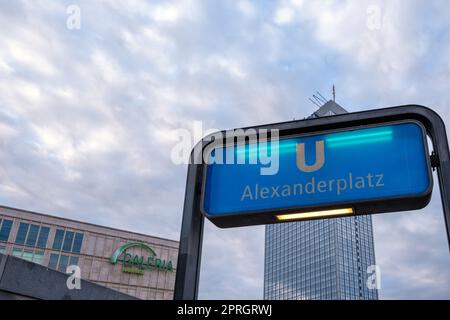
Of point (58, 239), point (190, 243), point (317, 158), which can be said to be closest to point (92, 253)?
point (58, 239)

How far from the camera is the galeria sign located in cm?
5841

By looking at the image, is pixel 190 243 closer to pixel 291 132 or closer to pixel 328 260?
pixel 291 132

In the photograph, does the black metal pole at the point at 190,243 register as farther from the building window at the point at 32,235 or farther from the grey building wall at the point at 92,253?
the building window at the point at 32,235

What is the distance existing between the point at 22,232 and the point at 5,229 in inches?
83.8

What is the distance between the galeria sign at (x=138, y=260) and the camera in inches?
2299

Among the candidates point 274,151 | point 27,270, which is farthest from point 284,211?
point 27,270

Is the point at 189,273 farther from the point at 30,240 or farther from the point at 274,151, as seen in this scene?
the point at 30,240

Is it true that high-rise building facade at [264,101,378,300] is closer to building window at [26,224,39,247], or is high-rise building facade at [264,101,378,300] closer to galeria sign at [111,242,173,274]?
galeria sign at [111,242,173,274]

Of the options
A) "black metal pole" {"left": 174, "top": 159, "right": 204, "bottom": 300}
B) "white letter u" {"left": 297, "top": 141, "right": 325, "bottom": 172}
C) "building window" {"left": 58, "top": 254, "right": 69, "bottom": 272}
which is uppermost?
"building window" {"left": 58, "top": 254, "right": 69, "bottom": 272}

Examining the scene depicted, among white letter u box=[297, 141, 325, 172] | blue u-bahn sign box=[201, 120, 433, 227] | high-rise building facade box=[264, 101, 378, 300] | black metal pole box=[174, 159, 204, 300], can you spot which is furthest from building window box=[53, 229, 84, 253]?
high-rise building facade box=[264, 101, 378, 300]

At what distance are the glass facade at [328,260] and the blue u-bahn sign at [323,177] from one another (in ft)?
578

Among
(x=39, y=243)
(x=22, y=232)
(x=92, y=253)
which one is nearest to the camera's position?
(x=22, y=232)

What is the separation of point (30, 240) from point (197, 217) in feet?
200

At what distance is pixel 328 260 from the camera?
577ft
